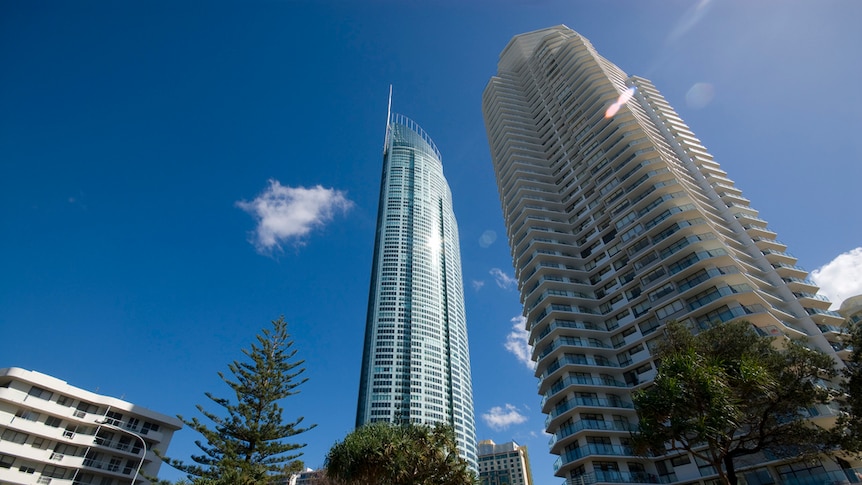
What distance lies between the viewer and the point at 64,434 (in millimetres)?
37656

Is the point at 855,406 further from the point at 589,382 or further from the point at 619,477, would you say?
the point at 589,382

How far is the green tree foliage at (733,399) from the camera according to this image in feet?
60.4

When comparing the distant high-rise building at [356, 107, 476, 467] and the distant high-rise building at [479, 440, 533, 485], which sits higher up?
the distant high-rise building at [356, 107, 476, 467]

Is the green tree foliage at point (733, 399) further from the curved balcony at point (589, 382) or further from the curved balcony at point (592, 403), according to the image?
the curved balcony at point (589, 382)

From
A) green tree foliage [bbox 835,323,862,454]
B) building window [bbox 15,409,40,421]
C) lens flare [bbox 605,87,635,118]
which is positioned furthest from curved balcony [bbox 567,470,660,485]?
building window [bbox 15,409,40,421]

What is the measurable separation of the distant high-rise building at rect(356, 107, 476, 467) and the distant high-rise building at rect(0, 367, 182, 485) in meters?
76.7

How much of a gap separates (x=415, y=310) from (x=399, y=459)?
112391 mm

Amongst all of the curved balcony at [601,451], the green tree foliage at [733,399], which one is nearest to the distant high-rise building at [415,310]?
the curved balcony at [601,451]

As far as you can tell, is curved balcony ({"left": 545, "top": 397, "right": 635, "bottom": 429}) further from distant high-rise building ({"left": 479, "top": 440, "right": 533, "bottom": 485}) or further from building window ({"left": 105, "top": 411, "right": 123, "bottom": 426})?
distant high-rise building ({"left": 479, "top": 440, "right": 533, "bottom": 485})

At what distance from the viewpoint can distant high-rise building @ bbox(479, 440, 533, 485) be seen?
15075 centimetres

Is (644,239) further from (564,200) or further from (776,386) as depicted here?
(776,386)

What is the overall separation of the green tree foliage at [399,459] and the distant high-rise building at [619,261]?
16.1m

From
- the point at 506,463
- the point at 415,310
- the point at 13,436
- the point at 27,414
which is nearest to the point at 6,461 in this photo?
the point at 13,436

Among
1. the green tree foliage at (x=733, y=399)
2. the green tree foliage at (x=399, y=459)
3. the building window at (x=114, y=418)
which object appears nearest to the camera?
the green tree foliage at (x=733, y=399)
